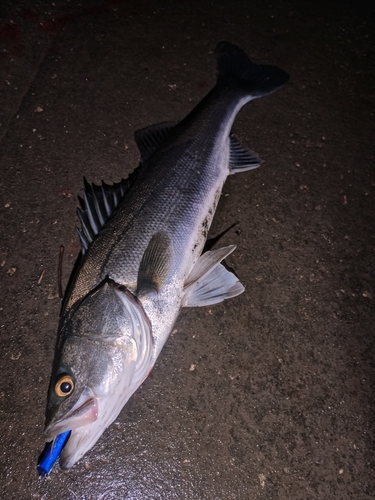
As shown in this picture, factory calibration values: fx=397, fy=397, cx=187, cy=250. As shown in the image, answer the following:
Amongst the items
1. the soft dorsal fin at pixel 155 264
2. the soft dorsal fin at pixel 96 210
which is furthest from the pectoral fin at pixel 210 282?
the soft dorsal fin at pixel 96 210

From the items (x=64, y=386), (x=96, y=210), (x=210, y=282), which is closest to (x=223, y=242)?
(x=210, y=282)

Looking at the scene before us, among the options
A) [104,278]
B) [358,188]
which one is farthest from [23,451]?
[358,188]

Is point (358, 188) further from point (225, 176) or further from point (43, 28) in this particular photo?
point (43, 28)

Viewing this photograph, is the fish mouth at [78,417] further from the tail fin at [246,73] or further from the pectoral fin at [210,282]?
the tail fin at [246,73]

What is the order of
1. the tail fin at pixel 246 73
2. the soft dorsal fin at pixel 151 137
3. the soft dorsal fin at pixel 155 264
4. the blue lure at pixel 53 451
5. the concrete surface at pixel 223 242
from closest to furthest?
the blue lure at pixel 53 451 → the soft dorsal fin at pixel 155 264 → the concrete surface at pixel 223 242 → the soft dorsal fin at pixel 151 137 → the tail fin at pixel 246 73

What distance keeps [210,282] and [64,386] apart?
109cm

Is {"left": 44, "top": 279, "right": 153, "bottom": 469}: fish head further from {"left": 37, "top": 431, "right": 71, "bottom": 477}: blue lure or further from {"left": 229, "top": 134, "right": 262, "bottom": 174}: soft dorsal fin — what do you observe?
{"left": 229, "top": 134, "right": 262, "bottom": 174}: soft dorsal fin

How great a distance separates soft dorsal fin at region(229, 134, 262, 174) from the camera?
9.86 feet

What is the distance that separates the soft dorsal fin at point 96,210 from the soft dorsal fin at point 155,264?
402 mm

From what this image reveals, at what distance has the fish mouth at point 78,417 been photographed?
6.32 feet

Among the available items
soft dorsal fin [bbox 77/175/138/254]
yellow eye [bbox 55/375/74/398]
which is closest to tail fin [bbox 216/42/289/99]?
soft dorsal fin [bbox 77/175/138/254]

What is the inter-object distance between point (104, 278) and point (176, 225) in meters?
0.56

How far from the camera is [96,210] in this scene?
2.61m

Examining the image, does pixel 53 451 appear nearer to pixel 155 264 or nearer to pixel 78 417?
pixel 78 417
